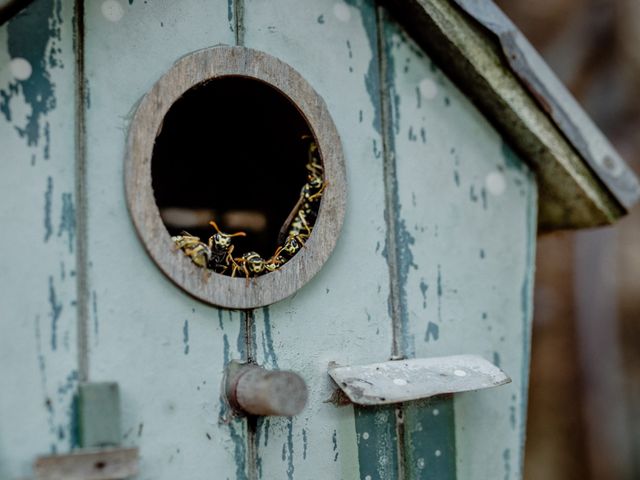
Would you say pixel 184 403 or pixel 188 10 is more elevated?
pixel 188 10

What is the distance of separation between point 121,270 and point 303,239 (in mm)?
290

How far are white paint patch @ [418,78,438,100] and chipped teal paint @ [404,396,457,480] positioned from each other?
19.2 inches

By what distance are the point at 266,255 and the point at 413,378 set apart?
0.46 metres

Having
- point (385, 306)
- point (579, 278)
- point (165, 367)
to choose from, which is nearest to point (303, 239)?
point (385, 306)

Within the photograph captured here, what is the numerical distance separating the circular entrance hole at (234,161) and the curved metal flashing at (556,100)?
34cm

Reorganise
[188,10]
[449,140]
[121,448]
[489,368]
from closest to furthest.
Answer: [121,448]
[188,10]
[489,368]
[449,140]

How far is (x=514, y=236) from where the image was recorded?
4.54 feet

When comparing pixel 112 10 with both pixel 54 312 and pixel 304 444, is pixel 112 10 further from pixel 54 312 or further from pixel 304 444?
pixel 304 444

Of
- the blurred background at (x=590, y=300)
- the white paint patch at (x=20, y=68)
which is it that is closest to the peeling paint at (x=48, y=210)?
the white paint patch at (x=20, y=68)

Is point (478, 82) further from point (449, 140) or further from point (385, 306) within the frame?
point (385, 306)

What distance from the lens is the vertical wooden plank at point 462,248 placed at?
1.27 m

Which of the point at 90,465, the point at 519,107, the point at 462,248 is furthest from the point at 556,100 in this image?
the point at 90,465

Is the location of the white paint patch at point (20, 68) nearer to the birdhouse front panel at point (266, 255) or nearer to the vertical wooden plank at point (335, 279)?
the birdhouse front panel at point (266, 255)

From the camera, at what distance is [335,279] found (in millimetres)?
1188
